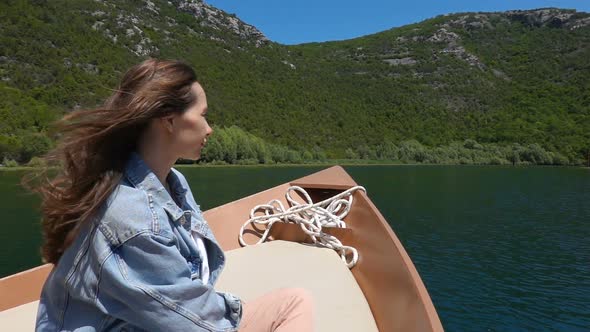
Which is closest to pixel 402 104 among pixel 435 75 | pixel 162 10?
pixel 435 75

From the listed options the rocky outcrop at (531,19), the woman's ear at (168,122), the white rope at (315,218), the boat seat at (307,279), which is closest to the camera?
the woman's ear at (168,122)

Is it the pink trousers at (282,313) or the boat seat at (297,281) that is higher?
the pink trousers at (282,313)

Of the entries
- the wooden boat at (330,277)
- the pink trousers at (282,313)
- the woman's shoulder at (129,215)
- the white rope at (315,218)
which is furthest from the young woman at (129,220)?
the white rope at (315,218)

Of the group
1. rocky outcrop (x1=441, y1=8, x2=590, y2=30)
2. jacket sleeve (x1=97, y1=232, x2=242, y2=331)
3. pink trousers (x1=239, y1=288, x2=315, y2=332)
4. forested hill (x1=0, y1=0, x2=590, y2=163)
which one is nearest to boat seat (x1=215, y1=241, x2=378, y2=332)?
pink trousers (x1=239, y1=288, x2=315, y2=332)

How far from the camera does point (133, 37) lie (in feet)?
155

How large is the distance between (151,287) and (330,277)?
5.29 feet

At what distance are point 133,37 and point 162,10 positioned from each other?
1401 centimetres

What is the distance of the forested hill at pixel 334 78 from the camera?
126 feet

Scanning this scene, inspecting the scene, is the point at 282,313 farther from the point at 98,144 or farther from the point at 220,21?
the point at 220,21

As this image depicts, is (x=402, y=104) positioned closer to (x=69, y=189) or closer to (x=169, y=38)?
(x=169, y=38)

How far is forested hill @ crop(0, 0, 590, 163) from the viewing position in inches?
1516

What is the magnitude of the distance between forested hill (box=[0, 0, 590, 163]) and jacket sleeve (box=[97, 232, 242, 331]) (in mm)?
30678

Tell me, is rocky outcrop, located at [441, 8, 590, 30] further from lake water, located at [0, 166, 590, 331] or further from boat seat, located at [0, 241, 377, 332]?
boat seat, located at [0, 241, 377, 332]

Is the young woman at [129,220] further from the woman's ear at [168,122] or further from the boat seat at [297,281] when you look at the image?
the boat seat at [297,281]
